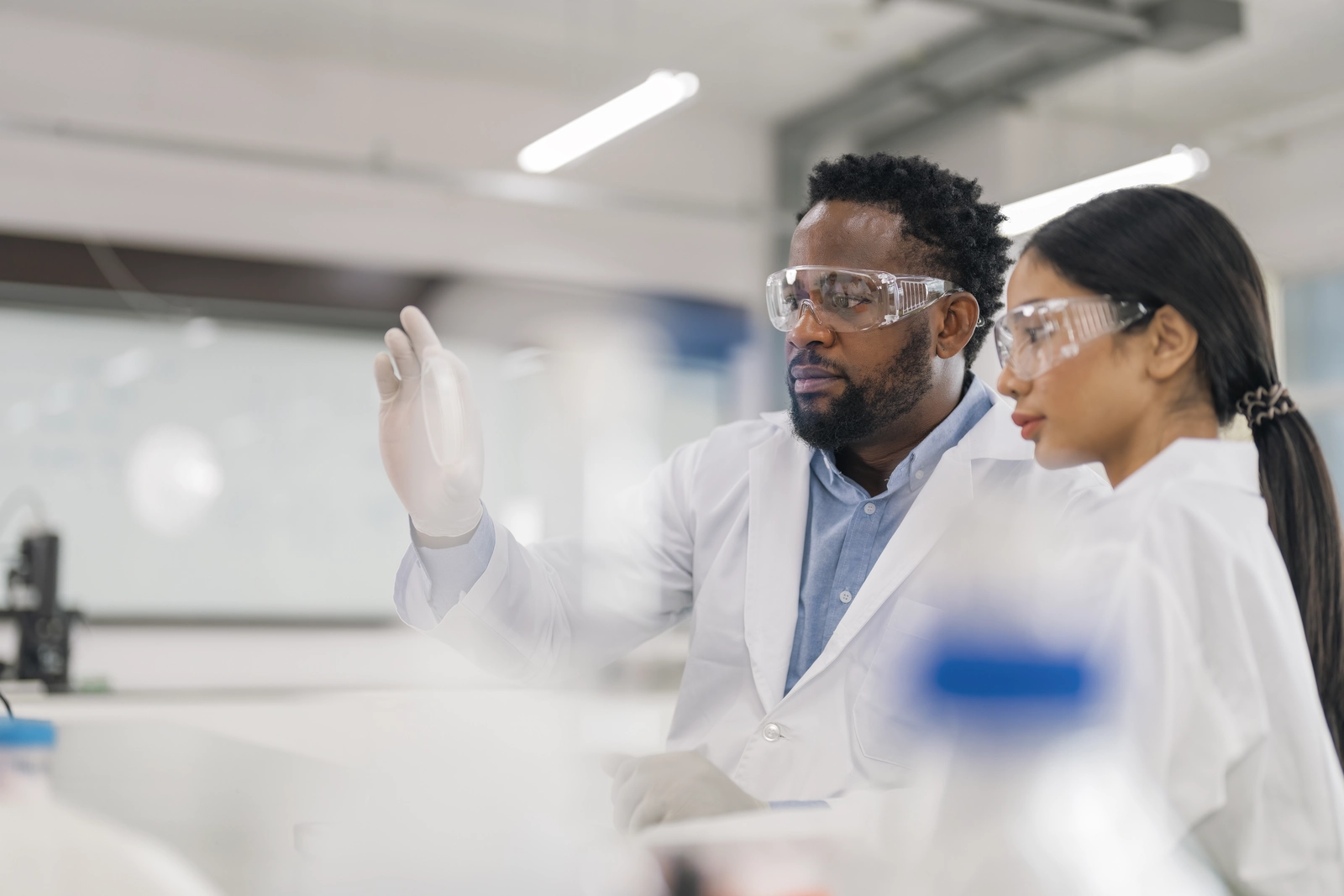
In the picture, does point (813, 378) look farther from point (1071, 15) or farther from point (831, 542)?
point (1071, 15)

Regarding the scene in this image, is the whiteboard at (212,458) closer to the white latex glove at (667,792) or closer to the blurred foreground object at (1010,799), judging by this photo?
the white latex glove at (667,792)

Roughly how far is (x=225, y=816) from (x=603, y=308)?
182 inches

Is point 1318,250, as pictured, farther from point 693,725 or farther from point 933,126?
point 693,725

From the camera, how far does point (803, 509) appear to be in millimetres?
1493

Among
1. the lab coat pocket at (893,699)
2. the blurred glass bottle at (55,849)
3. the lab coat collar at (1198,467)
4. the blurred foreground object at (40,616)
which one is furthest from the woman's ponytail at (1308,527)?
the blurred foreground object at (40,616)

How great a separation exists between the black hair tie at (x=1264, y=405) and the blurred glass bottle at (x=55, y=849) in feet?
2.73

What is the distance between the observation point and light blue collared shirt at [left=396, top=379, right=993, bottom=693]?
4.41ft

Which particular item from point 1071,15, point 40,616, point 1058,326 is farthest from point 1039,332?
point 1071,15

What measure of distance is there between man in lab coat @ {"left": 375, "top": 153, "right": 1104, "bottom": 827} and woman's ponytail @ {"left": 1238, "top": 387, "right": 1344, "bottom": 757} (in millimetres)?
174

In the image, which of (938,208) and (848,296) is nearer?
(848,296)

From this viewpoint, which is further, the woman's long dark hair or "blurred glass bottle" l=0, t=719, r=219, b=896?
the woman's long dark hair

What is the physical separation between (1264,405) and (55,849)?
0.92 metres

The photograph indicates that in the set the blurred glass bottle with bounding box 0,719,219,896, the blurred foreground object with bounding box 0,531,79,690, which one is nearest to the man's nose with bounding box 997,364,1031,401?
the blurred glass bottle with bounding box 0,719,219,896

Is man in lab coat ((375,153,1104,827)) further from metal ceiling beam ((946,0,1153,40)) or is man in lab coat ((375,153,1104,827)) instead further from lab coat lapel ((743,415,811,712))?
metal ceiling beam ((946,0,1153,40))
